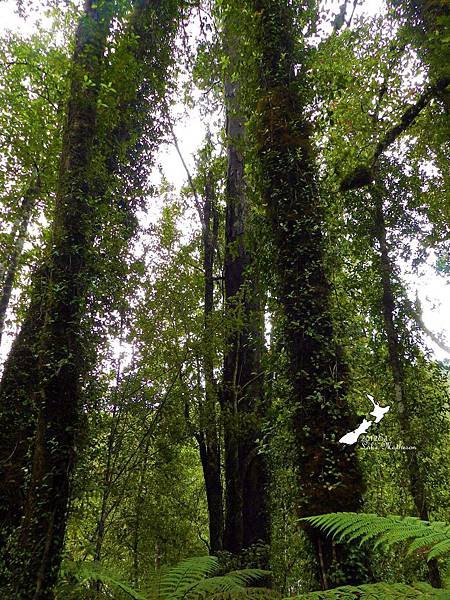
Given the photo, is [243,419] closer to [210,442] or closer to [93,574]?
[210,442]

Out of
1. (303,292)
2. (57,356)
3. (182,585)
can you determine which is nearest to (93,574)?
(182,585)

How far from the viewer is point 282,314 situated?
4070mm

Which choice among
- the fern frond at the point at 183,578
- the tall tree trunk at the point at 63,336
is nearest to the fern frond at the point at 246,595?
the fern frond at the point at 183,578

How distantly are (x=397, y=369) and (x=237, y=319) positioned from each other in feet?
10.9

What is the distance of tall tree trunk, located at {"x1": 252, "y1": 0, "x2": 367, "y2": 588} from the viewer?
319cm

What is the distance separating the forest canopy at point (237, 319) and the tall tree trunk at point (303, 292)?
23 millimetres

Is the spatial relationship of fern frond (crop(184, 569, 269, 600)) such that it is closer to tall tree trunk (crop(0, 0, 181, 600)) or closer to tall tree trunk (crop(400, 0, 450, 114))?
tall tree trunk (crop(0, 0, 181, 600))

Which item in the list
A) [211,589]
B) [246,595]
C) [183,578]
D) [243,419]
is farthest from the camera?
[243,419]

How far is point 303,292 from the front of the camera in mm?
3906

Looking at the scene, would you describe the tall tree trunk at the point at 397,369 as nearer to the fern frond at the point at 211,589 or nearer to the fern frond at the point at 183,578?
the fern frond at the point at 183,578

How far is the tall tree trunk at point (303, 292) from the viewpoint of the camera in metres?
3.19

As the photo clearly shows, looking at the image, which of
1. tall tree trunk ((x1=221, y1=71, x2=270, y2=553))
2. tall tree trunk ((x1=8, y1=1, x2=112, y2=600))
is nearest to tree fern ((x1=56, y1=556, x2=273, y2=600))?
tall tree trunk ((x1=8, y1=1, x2=112, y2=600))

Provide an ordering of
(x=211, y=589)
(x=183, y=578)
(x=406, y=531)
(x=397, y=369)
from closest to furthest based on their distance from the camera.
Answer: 1. (x=406, y=531)
2. (x=211, y=589)
3. (x=183, y=578)
4. (x=397, y=369)

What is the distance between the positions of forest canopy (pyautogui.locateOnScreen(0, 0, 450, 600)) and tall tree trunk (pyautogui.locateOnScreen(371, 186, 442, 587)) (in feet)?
0.16
